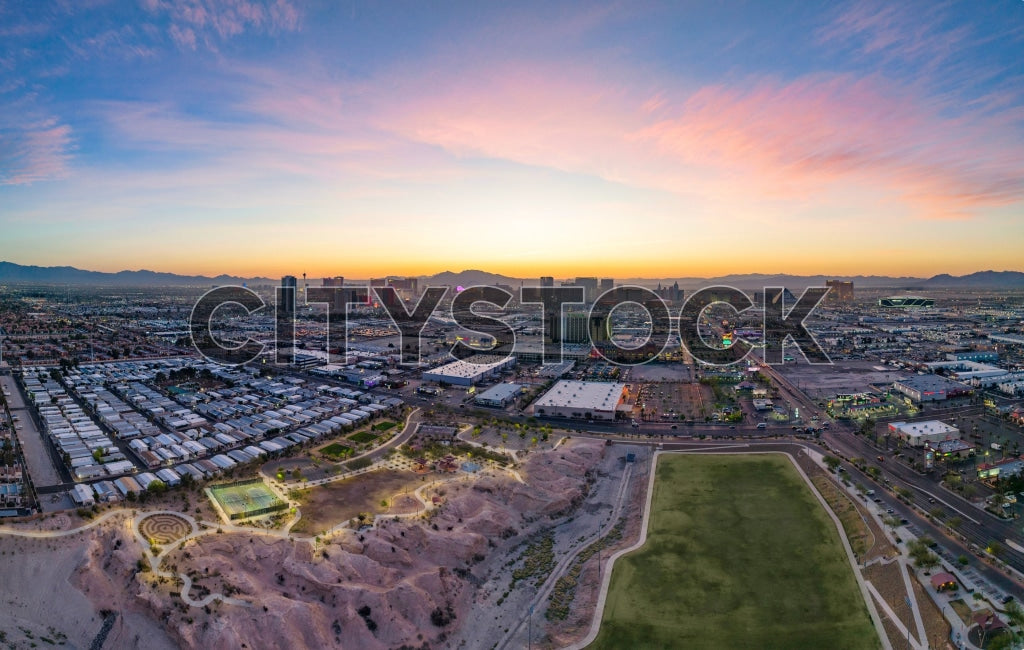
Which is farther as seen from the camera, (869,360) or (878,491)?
(869,360)

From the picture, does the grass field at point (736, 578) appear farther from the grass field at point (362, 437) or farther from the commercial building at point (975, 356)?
the commercial building at point (975, 356)

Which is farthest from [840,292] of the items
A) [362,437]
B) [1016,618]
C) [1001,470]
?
[362,437]

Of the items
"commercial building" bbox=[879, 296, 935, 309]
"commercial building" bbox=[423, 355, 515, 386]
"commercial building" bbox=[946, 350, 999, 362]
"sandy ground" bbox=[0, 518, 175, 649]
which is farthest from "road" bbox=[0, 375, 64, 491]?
"commercial building" bbox=[879, 296, 935, 309]

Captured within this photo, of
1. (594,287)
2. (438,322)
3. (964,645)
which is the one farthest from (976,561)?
(594,287)

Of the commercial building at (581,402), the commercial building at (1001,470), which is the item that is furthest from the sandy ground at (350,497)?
the commercial building at (1001,470)

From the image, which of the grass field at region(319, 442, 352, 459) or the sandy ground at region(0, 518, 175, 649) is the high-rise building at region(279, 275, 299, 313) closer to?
the grass field at region(319, 442, 352, 459)

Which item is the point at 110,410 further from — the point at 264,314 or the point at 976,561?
the point at 264,314
